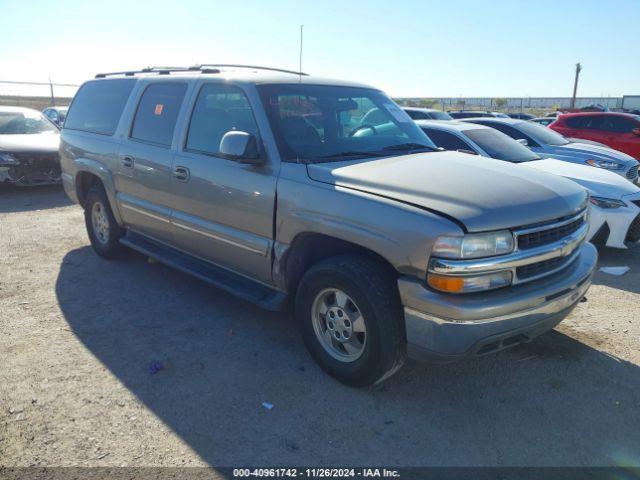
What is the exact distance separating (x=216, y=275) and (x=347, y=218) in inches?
63.5

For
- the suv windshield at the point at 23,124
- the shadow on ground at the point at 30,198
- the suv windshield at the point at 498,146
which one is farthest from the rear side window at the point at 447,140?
the suv windshield at the point at 23,124

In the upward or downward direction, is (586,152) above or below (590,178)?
above

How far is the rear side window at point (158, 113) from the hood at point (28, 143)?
5.69 metres

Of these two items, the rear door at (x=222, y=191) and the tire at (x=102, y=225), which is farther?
the tire at (x=102, y=225)

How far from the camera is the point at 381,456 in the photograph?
2.77 m

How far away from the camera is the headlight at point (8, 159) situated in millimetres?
9109

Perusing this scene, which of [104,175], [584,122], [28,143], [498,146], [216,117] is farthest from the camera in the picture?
[584,122]

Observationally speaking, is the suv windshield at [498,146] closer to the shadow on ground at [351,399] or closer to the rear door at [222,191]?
the shadow on ground at [351,399]

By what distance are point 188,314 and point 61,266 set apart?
2207 mm

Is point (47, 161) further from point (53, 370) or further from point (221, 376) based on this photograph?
point (221, 376)

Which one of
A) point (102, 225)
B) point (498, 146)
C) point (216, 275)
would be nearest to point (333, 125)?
point (216, 275)

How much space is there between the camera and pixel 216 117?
4.13 meters

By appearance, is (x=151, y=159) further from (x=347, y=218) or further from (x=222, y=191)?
(x=347, y=218)

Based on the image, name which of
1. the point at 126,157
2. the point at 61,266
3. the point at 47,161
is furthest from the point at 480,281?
the point at 47,161
